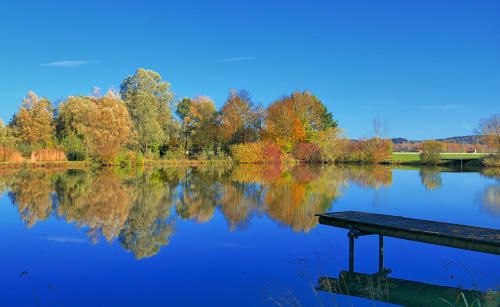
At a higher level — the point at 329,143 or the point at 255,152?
the point at 329,143

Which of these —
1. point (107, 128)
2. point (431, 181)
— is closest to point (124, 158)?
point (107, 128)

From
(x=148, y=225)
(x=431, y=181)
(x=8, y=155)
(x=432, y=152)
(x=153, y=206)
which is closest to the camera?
(x=148, y=225)

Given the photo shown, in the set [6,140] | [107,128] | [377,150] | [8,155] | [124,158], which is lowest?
[124,158]

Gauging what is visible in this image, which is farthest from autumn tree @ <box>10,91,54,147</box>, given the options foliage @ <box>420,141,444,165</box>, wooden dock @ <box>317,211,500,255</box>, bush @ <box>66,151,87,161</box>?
foliage @ <box>420,141,444,165</box>

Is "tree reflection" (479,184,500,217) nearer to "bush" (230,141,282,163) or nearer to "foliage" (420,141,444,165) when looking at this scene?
"foliage" (420,141,444,165)

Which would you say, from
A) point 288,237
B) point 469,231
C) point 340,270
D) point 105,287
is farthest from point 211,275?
point 469,231

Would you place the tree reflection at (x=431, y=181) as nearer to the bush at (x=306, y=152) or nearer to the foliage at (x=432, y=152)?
the foliage at (x=432, y=152)

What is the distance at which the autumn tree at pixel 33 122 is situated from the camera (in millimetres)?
36062

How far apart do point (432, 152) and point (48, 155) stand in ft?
Result: 114

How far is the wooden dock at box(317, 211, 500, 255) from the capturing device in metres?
4.70

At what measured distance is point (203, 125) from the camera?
41.4 meters

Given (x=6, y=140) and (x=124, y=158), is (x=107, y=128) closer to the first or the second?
(x=124, y=158)

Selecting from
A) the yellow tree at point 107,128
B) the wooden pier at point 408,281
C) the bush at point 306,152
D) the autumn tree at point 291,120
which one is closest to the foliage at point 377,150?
the bush at point 306,152

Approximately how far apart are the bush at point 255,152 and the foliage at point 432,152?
48.2ft
